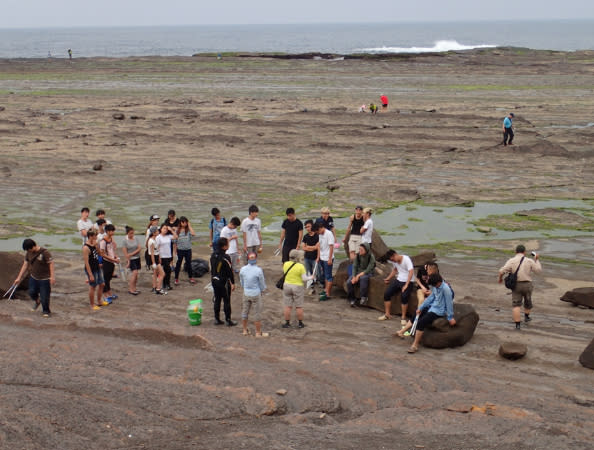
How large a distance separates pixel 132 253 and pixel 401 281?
203 inches

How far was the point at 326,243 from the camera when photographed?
14.2m

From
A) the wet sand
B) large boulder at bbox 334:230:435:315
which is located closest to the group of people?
large boulder at bbox 334:230:435:315

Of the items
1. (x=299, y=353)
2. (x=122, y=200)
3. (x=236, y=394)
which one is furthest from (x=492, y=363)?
(x=122, y=200)

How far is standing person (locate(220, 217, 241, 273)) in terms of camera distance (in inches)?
559

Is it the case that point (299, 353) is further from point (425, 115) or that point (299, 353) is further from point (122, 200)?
point (425, 115)

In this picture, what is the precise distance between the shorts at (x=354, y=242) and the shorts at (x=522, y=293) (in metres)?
3.24

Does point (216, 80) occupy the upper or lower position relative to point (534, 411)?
upper

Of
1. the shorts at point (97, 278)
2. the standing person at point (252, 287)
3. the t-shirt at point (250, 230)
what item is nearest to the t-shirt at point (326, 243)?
the t-shirt at point (250, 230)

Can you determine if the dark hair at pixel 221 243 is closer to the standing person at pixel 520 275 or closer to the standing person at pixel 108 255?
the standing person at pixel 108 255

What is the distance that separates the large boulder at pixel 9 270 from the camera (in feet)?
45.6

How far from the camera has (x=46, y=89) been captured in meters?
59.4

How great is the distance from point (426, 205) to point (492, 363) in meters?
12.2

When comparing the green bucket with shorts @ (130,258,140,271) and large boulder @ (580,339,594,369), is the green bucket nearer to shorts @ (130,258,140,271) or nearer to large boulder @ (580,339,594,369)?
shorts @ (130,258,140,271)

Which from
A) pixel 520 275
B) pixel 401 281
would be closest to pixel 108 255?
pixel 401 281
